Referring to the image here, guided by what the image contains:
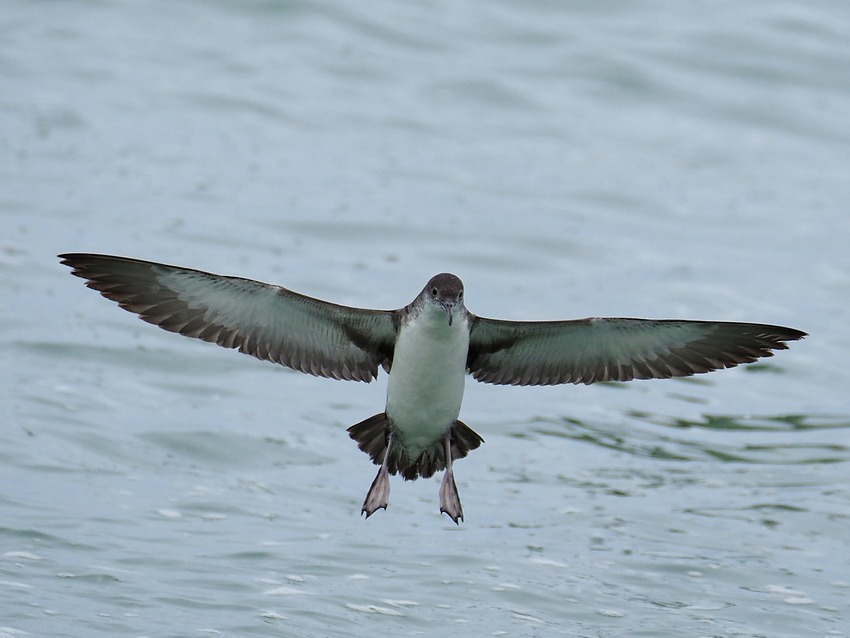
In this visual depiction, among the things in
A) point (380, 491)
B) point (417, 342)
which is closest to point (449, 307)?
point (417, 342)

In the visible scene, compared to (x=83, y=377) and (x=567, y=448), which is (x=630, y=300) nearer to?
(x=567, y=448)

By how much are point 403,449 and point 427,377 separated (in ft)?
1.94

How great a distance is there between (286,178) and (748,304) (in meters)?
5.14

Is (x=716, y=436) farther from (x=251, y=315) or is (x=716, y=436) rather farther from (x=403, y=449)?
(x=251, y=315)

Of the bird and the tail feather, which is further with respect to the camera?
the tail feather

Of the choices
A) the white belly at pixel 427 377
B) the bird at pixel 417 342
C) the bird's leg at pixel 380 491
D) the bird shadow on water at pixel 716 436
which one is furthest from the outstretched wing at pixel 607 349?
the bird shadow on water at pixel 716 436

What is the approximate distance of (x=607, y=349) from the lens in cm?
820

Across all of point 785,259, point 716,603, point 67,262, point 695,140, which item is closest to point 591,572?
point 716,603

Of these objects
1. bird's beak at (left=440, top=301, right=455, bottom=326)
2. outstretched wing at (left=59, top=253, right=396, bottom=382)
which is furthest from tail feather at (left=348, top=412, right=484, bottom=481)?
bird's beak at (left=440, top=301, right=455, bottom=326)

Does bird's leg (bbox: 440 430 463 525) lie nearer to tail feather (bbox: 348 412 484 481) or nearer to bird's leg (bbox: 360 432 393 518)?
tail feather (bbox: 348 412 484 481)

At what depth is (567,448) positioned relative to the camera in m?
11.6

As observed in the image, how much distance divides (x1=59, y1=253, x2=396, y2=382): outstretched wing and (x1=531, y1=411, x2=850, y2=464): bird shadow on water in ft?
→ 12.9

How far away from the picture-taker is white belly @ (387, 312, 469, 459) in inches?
299

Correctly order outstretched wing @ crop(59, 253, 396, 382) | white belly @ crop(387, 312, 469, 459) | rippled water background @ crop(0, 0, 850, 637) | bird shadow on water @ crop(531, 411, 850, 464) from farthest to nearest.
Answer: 1. bird shadow on water @ crop(531, 411, 850, 464)
2. rippled water background @ crop(0, 0, 850, 637)
3. outstretched wing @ crop(59, 253, 396, 382)
4. white belly @ crop(387, 312, 469, 459)
